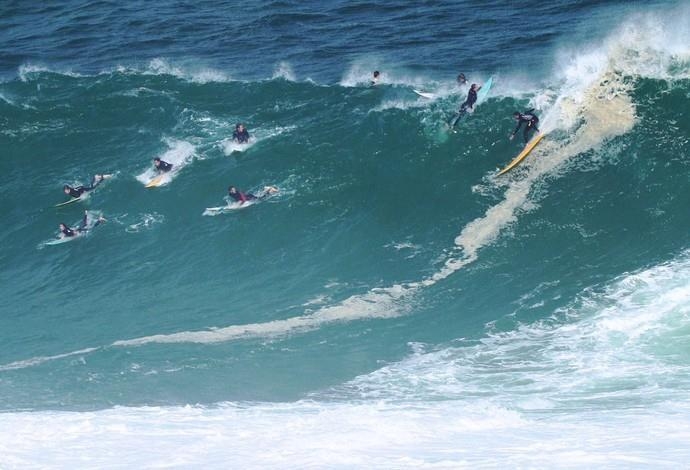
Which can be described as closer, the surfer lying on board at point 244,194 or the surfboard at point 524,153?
the surfboard at point 524,153

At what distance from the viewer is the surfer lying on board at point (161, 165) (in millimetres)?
31203

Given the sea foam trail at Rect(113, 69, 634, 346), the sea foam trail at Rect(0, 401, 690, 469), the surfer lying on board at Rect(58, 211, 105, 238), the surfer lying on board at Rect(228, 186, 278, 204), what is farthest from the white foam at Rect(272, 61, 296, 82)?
the sea foam trail at Rect(0, 401, 690, 469)

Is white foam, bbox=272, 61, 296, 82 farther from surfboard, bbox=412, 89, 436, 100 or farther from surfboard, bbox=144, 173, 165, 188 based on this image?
surfboard, bbox=144, 173, 165, 188

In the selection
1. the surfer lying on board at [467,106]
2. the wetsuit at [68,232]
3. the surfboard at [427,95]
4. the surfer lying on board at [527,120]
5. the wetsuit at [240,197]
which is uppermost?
the surfboard at [427,95]

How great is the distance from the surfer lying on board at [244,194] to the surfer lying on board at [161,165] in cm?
307

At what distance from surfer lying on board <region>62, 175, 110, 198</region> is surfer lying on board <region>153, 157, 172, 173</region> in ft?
6.36

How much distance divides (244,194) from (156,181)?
11.4ft

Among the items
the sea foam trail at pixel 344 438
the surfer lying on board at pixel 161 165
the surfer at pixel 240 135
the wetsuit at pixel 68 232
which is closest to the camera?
the sea foam trail at pixel 344 438

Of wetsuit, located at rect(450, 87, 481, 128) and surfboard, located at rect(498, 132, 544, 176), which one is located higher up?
wetsuit, located at rect(450, 87, 481, 128)

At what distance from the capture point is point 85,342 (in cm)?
2459

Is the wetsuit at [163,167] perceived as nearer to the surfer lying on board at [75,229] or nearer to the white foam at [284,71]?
the surfer lying on board at [75,229]

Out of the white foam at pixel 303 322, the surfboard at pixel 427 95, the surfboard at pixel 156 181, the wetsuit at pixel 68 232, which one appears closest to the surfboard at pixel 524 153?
the surfboard at pixel 427 95

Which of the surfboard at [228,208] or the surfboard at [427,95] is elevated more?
the surfboard at [427,95]

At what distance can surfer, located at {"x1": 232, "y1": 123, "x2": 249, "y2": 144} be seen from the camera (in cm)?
3175
